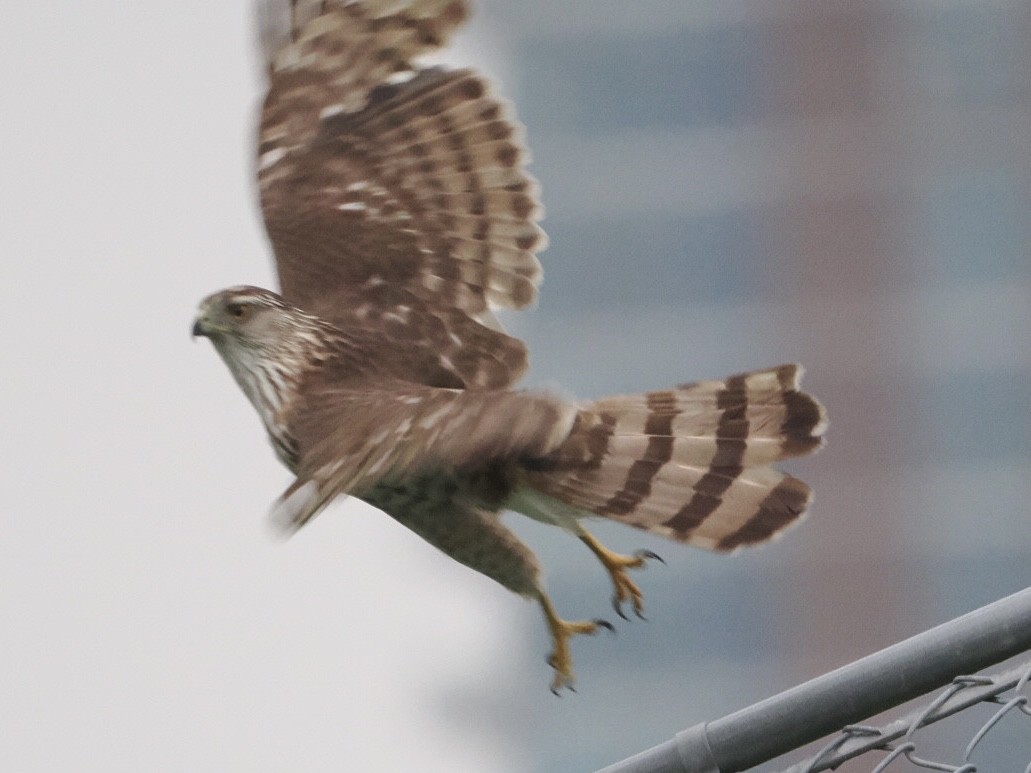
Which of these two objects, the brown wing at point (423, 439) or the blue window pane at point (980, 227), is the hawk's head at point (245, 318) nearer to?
the brown wing at point (423, 439)

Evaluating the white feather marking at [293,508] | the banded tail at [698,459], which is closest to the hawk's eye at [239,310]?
the banded tail at [698,459]

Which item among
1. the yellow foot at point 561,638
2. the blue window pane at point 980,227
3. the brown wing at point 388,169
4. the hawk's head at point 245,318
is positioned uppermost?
the brown wing at point 388,169

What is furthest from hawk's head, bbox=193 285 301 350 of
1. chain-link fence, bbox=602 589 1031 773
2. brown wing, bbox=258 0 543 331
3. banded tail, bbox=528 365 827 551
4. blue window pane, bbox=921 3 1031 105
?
blue window pane, bbox=921 3 1031 105

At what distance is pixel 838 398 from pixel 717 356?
1607mm

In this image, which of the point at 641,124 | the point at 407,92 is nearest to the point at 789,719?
the point at 407,92

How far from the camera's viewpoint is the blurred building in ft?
78.3

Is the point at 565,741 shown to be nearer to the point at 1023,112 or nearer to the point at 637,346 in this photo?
the point at 637,346

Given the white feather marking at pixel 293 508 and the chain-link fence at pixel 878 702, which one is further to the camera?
the white feather marking at pixel 293 508

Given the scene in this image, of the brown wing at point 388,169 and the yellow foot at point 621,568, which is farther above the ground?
the brown wing at point 388,169

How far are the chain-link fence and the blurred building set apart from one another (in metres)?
Result: 20.2

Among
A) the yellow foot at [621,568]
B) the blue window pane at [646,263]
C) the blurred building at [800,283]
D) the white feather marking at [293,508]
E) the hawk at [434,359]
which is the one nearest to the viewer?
the white feather marking at [293,508]

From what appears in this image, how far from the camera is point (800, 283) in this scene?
83.0ft

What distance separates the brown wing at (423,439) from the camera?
346 centimetres

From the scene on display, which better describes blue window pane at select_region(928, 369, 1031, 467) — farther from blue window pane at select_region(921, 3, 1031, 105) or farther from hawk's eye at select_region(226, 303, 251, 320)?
hawk's eye at select_region(226, 303, 251, 320)
